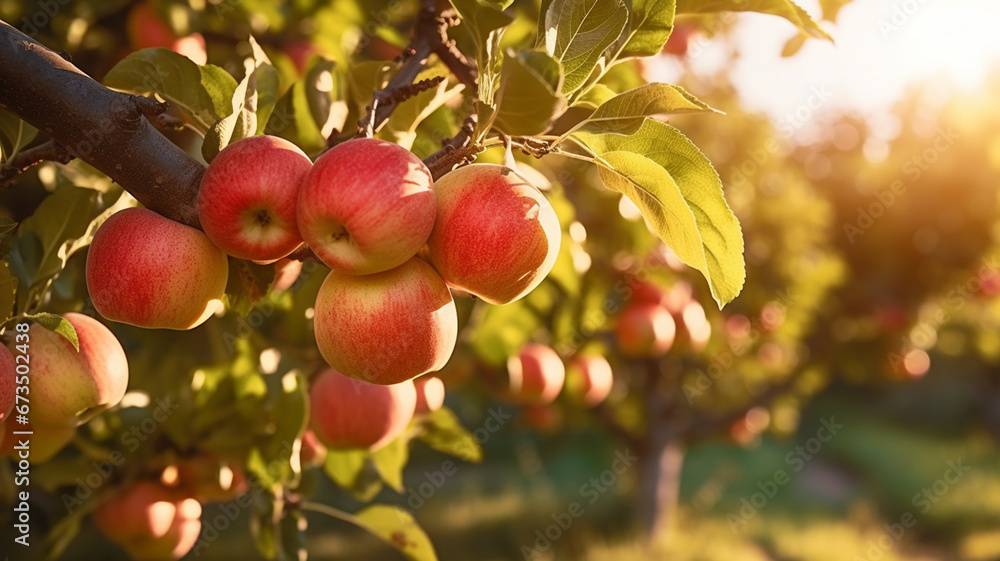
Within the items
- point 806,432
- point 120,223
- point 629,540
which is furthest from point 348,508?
point 806,432

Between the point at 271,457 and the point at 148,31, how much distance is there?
1276mm

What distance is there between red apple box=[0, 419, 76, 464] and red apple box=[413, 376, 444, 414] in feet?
2.47

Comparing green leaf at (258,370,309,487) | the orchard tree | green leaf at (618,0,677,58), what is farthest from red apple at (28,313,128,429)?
green leaf at (618,0,677,58)

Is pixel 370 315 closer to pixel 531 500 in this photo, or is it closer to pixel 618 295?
pixel 618 295

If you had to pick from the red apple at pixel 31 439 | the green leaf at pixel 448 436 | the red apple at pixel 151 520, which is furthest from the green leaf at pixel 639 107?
the red apple at pixel 151 520

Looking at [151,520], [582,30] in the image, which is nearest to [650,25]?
[582,30]

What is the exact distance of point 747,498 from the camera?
9.65m

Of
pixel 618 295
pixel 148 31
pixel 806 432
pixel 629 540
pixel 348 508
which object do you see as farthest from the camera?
pixel 806 432

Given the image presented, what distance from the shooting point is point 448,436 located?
1.77 meters

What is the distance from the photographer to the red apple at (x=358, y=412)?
4.91 feet

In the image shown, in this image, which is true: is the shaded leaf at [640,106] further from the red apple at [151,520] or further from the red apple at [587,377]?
the red apple at [587,377]

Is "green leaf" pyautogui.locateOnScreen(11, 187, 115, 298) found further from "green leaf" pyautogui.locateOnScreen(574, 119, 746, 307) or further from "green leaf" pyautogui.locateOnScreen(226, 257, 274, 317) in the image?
"green leaf" pyautogui.locateOnScreen(574, 119, 746, 307)

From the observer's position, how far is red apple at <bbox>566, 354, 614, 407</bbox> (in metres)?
2.85

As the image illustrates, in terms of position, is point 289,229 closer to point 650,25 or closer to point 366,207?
point 366,207
